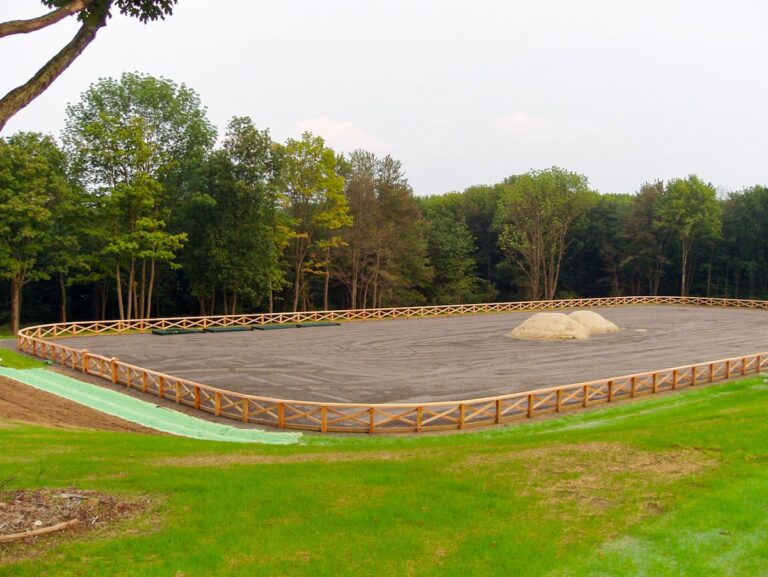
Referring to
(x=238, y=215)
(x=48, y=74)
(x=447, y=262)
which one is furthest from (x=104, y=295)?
(x=48, y=74)

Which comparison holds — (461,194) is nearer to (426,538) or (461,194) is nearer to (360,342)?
(360,342)

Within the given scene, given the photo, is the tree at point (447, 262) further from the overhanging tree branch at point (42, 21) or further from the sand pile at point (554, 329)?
the overhanging tree branch at point (42, 21)

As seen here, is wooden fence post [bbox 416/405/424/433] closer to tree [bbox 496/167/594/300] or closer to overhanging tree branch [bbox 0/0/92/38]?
overhanging tree branch [bbox 0/0/92/38]

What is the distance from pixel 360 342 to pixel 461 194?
5766 cm

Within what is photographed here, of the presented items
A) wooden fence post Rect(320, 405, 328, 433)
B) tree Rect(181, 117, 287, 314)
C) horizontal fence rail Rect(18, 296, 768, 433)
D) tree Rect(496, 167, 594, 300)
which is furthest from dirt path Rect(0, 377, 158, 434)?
tree Rect(496, 167, 594, 300)

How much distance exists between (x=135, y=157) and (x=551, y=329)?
105 feet

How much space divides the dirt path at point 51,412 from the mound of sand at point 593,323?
106ft

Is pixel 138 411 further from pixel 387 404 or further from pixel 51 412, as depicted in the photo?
pixel 387 404

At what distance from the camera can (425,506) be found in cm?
959

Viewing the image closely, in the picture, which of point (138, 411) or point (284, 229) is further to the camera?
point (284, 229)

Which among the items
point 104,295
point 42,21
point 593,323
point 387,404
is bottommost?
point 387,404

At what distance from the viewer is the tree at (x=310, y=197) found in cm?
5522

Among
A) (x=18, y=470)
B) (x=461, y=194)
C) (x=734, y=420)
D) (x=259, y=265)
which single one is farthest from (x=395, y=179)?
(x=18, y=470)

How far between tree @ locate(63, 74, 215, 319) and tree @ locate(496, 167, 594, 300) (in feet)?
120
